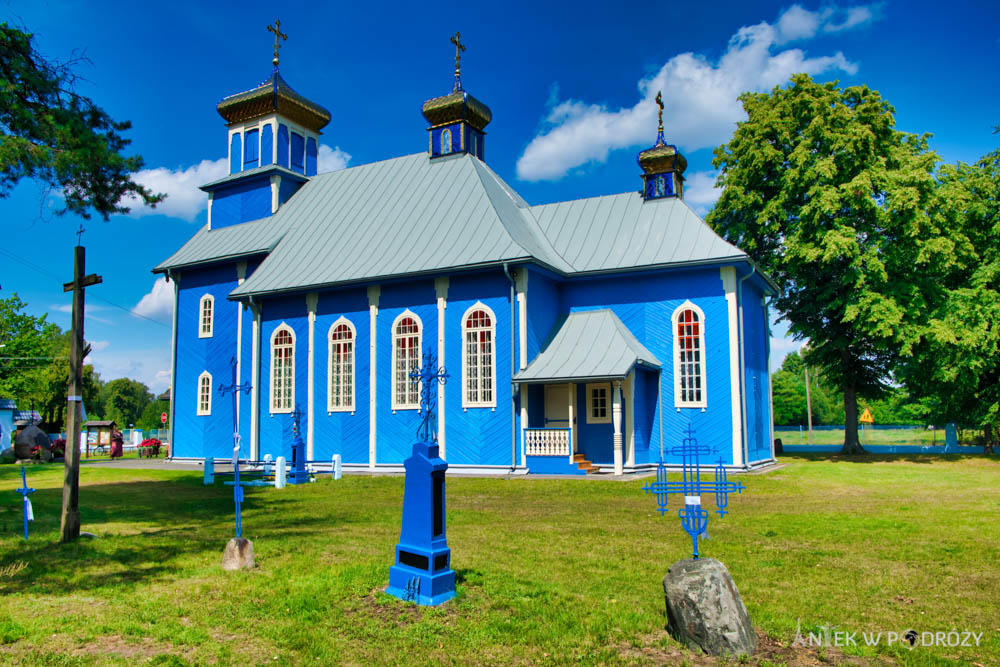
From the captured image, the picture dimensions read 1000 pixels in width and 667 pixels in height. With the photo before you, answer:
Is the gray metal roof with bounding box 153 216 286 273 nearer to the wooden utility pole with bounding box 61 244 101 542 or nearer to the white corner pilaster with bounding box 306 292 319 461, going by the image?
the white corner pilaster with bounding box 306 292 319 461

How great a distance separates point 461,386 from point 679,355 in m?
6.13

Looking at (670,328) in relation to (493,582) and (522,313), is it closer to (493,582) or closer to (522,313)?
(522,313)

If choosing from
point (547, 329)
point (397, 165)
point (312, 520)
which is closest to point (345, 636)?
point (312, 520)

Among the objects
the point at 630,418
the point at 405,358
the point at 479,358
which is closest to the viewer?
the point at 630,418

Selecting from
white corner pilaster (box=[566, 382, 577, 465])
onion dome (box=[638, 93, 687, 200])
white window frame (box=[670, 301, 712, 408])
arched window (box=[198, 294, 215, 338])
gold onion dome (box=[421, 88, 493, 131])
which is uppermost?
gold onion dome (box=[421, 88, 493, 131])

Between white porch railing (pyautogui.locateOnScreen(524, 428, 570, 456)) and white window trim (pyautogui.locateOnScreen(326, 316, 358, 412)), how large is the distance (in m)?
5.95

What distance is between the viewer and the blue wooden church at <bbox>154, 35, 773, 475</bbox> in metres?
20.5

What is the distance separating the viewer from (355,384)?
2298 cm

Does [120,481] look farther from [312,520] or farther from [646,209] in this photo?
[646,209]

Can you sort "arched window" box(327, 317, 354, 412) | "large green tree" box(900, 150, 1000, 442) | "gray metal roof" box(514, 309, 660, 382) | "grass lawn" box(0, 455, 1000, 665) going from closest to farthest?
"grass lawn" box(0, 455, 1000, 665)
"gray metal roof" box(514, 309, 660, 382)
"arched window" box(327, 317, 354, 412)
"large green tree" box(900, 150, 1000, 442)

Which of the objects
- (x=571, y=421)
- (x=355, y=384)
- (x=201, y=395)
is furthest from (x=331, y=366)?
(x=571, y=421)

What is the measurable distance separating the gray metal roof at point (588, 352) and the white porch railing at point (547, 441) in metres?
1.40

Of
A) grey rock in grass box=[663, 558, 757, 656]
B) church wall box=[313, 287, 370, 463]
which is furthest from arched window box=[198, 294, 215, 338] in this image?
grey rock in grass box=[663, 558, 757, 656]

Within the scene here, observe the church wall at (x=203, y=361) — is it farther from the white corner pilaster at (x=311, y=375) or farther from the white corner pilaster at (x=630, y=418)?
the white corner pilaster at (x=630, y=418)
